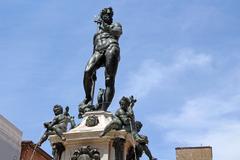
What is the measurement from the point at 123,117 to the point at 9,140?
2206 cm

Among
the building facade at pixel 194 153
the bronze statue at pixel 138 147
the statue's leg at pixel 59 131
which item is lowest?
the bronze statue at pixel 138 147

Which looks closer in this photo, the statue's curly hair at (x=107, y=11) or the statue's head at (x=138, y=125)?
the statue's head at (x=138, y=125)

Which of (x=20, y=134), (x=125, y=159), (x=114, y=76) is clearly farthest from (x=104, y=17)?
(x=20, y=134)

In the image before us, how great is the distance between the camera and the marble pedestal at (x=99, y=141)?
10422mm

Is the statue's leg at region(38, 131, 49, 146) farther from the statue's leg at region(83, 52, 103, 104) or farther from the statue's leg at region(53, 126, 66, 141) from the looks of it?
the statue's leg at region(83, 52, 103, 104)

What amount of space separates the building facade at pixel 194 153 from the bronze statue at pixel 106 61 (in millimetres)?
30105

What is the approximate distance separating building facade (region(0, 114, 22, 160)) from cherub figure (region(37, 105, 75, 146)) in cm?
1940

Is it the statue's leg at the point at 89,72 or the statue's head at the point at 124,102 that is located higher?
the statue's leg at the point at 89,72

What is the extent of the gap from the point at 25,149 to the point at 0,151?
11.1 feet

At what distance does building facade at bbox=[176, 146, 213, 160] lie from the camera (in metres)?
41.3

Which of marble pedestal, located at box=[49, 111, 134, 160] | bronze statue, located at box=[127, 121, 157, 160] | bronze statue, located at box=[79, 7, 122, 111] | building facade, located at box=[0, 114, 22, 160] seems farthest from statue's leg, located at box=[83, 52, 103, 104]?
building facade, located at box=[0, 114, 22, 160]

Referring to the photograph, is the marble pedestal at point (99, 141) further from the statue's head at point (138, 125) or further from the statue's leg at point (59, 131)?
the statue's head at point (138, 125)

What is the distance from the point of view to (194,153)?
1646 inches

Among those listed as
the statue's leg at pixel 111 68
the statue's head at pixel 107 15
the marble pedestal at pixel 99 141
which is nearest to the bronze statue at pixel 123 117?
the marble pedestal at pixel 99 141
